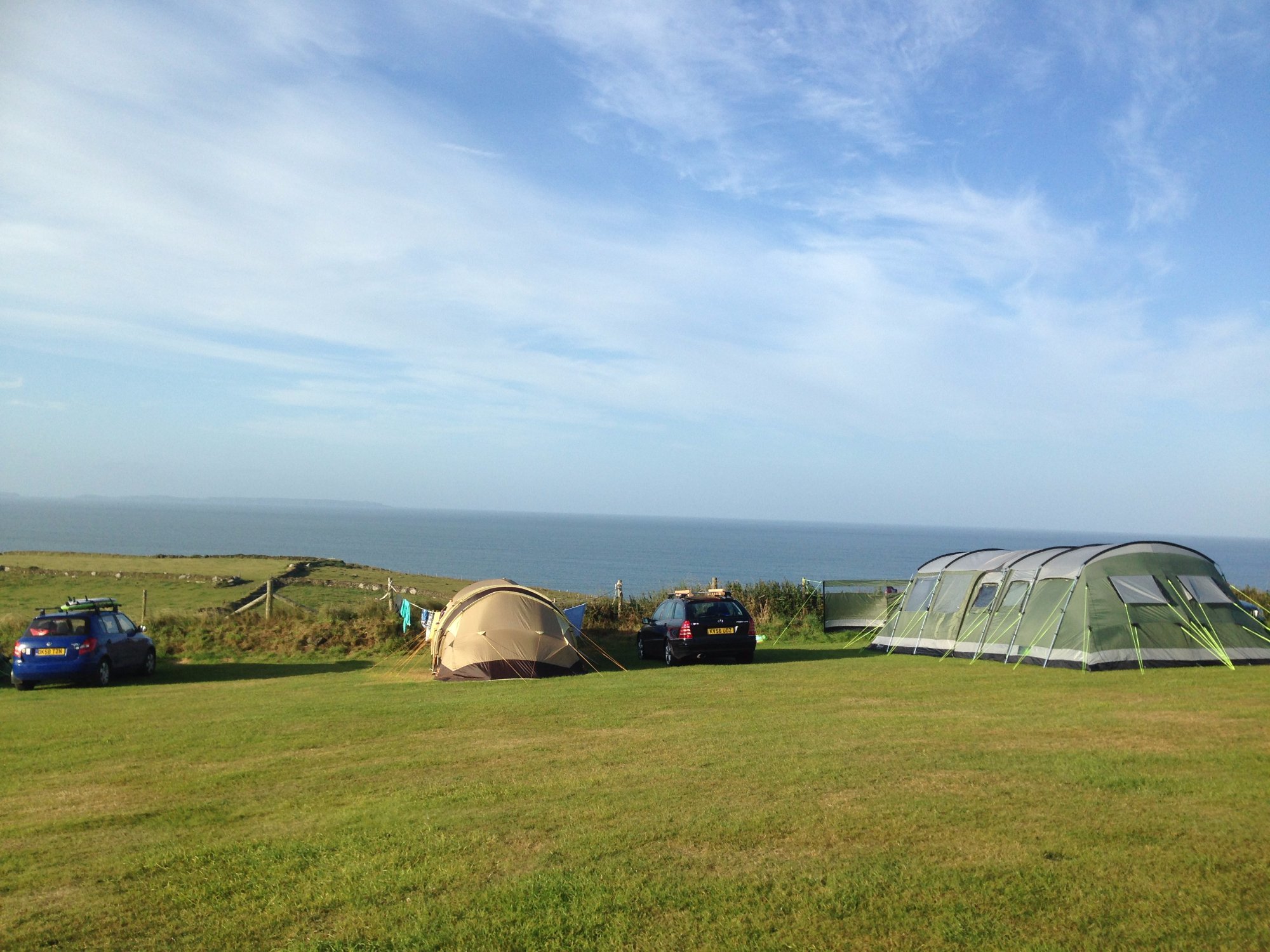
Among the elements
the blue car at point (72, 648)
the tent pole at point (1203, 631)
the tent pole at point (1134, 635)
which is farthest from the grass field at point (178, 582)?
the tent pole at point (1203, 631)

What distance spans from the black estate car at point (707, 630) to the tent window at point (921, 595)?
3.92 m

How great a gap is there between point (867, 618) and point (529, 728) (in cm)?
1662

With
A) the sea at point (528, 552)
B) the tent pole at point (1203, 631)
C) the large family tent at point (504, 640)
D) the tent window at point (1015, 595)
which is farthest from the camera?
the sea at point (528, 552)

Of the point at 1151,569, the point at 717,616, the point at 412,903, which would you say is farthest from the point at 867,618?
the point at 412,903

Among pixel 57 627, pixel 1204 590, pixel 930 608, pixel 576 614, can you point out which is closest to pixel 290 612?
pixel 57 627

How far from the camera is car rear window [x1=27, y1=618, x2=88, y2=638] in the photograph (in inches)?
727

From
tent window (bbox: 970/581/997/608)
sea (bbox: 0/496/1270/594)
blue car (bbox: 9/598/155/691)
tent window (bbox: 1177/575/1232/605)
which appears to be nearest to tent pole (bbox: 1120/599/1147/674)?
tent window (bbox: 1177/575/1232/605)

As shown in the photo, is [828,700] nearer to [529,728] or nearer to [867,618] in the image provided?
[529,728]

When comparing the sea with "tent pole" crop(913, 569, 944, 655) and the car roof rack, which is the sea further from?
the car roof rack

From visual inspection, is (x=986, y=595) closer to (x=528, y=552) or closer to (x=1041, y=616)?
(x=1041, y=616)

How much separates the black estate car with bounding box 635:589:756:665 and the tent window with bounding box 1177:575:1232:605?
7923mm

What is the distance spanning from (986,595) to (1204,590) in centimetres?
386

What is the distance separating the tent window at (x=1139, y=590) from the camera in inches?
685

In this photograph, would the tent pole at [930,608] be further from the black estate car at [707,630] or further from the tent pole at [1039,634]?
the black estate car at [707,630]
